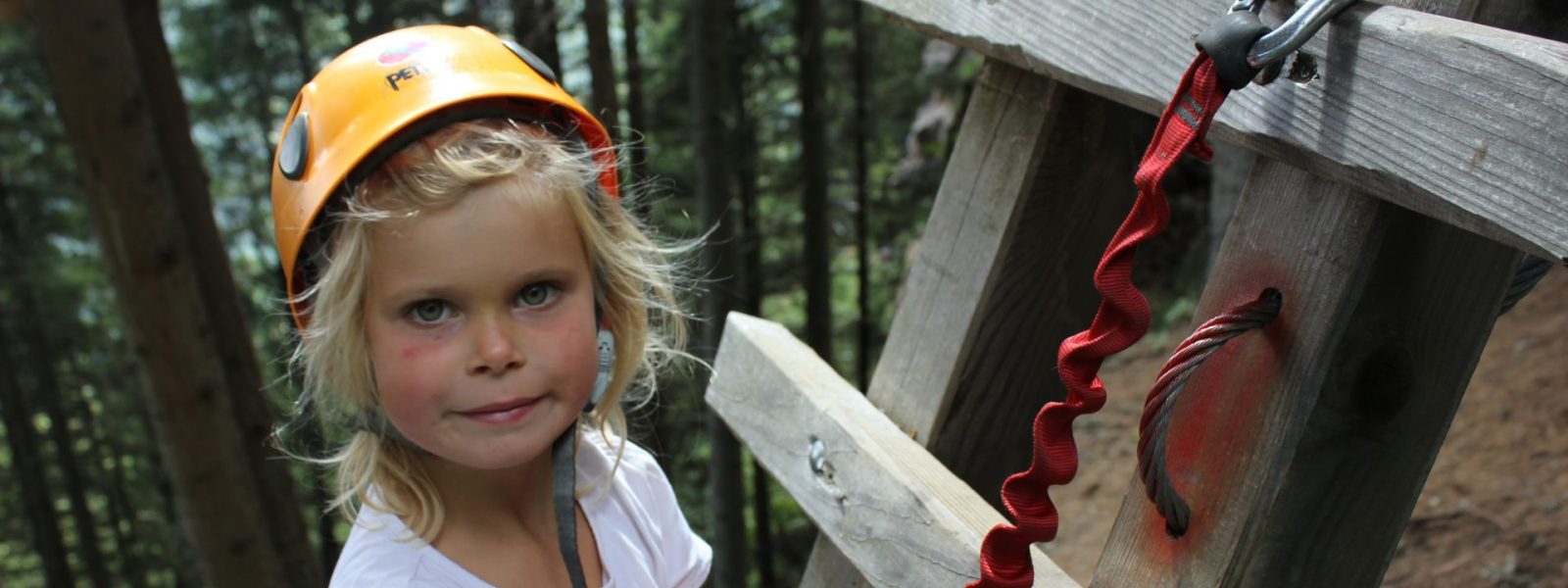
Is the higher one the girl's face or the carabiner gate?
the carabiner gate

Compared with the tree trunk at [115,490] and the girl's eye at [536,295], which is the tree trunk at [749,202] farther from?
the girl's eye at [536,295]

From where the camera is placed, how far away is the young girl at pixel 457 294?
160 cm

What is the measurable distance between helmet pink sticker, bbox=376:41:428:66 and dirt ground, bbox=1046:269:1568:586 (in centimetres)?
321

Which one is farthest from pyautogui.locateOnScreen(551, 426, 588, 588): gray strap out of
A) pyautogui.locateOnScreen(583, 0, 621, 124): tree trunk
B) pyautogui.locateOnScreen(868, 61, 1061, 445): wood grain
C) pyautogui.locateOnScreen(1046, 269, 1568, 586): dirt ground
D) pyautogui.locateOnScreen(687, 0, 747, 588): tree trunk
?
pyautogui.locateOnScreen(687, 0, 747, 588): tree trunk

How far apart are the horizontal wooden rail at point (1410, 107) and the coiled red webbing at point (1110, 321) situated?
7 centimetres

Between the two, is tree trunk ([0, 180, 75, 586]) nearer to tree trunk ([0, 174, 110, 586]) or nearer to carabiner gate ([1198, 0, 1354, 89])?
tree trunk ([0, 174, 110, 586])

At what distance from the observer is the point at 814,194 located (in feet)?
45.9

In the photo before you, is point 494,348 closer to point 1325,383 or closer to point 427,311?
point 427,311

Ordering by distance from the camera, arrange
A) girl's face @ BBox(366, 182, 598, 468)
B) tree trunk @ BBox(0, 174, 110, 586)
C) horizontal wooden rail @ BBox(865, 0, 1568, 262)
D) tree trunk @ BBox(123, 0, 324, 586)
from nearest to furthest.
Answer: horizontal wooden rail @ BBox(865, 0, 1568, 262), girl's face @ BBox(366, 182, 598, 468), tree trunk @ BBox(123, 0, 324, 586), tree trunk @ BBox(0, 174, 110, 586)

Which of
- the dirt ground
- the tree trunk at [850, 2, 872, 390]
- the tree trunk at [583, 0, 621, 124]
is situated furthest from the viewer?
the tree trunk at [850, 2, 872, 390]

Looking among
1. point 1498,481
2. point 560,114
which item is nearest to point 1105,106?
point 560,114

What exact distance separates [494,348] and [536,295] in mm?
98

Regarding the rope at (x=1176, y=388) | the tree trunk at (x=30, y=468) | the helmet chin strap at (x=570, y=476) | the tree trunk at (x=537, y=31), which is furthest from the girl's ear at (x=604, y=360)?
the tree trunk at (x=30, y=468)

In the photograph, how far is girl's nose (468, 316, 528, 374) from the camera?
5.23ft
